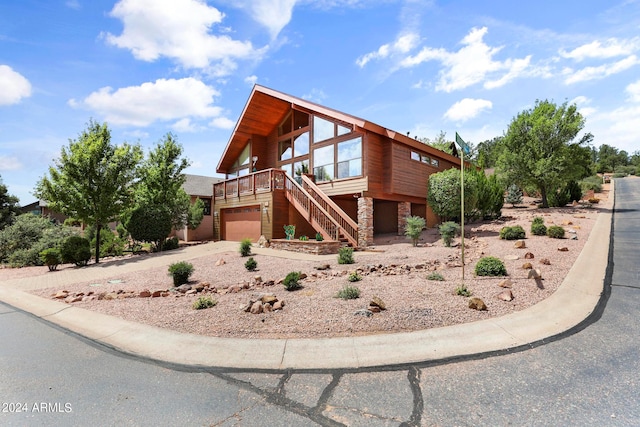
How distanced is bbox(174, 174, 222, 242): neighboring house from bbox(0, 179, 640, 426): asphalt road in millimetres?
20384

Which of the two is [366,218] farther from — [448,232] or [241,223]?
[241,223]

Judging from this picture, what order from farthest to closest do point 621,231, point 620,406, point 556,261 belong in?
1. point 621,231
2. point 556,261
3. point 620,406

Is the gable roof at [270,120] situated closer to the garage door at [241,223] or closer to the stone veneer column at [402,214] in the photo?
the stone veneer column at [402,214]

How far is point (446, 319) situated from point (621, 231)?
12672 mm

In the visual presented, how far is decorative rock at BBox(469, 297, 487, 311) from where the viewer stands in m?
5.07

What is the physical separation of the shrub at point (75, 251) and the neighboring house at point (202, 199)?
863cm

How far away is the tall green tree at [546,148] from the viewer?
19.4 meters

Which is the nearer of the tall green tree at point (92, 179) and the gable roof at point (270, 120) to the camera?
the tall green tree at point (92, 179)

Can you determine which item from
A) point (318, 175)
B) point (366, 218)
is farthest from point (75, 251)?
point (366, 218)

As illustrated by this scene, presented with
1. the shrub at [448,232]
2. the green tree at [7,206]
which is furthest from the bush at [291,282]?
the green tree at [7,206]

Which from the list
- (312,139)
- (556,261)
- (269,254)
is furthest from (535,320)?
(312,139)

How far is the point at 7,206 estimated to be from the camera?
81.3 ft

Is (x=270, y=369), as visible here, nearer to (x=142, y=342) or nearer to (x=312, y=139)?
(x=142, y=342)

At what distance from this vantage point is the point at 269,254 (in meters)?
12.4
